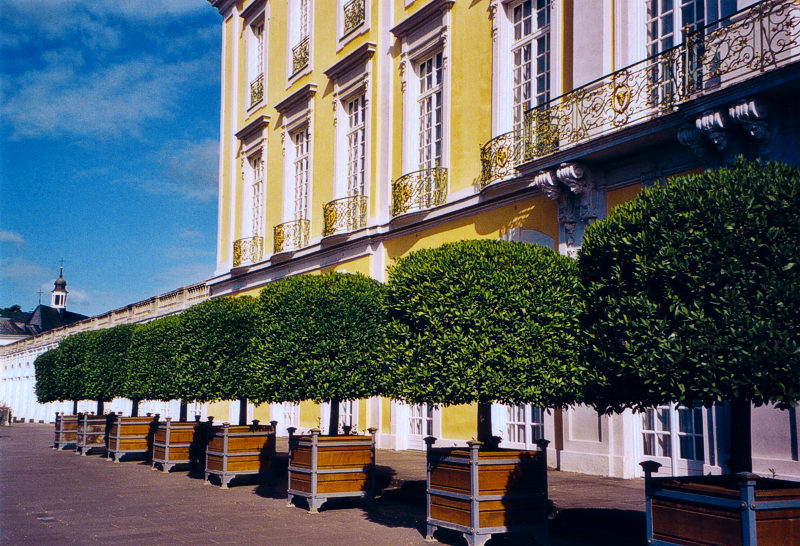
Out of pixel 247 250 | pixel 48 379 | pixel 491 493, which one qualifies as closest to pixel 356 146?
pixel 247 250

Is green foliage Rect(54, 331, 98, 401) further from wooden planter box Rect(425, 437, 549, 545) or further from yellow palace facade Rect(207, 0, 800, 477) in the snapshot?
wooden planter box Rect(425, 437, 549, 545)

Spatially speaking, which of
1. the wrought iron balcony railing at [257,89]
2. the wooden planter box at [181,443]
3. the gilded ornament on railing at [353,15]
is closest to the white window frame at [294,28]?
the wrought iron balcony railing at [257,89]

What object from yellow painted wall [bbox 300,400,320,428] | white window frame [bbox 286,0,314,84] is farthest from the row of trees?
white window frame [bbox 286,0,314,84]

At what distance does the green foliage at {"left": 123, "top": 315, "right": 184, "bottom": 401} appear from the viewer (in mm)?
16453

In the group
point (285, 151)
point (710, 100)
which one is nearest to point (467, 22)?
point (710, 100)

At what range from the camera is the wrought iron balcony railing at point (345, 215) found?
19.8 metres

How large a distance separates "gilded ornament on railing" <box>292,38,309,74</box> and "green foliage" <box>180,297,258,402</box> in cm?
994

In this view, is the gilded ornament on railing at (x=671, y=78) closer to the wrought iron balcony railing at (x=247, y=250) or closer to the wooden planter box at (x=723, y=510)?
the wooden planter box at (x=723, y=510)

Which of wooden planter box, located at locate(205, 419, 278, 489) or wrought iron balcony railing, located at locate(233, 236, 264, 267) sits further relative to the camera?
wrought iron balcony railing, located at locate(233, 236, 264, 267)

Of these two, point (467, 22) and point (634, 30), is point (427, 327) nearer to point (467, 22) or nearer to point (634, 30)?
point (634, 30)

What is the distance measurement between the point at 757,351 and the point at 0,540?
7615 mm

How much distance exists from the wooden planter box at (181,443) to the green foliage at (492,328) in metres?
8.67

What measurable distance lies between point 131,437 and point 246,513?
966 centimetres

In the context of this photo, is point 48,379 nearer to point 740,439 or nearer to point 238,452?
point 238,452
